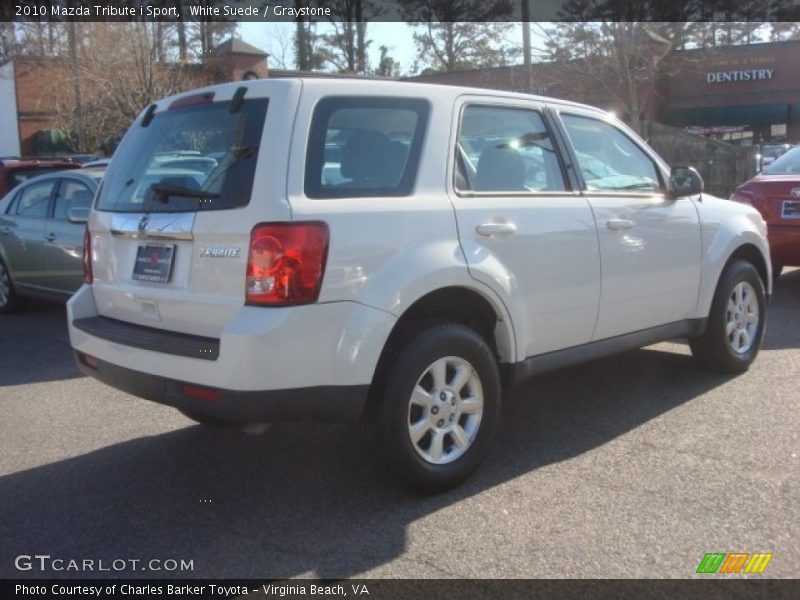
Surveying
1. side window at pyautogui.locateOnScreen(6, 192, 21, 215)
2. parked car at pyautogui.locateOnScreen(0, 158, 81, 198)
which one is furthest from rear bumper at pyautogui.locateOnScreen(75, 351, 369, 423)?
parked car at pyautogui.locateOnScreen(0, 158, 81, 198)

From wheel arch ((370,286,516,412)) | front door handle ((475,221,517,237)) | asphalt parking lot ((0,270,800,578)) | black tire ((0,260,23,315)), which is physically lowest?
asphalt parking lot ((0,270,800,578))

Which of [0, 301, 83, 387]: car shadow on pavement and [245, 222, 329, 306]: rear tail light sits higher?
[245, 222, 329, 306]: rear tail light

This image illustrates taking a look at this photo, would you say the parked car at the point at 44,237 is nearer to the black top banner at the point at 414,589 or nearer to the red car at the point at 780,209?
the black top banner at the point at 414,589

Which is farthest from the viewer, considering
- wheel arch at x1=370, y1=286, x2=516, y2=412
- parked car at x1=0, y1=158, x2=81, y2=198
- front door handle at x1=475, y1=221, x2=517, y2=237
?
parked car at x1=0, y1=158, x2=81, y2=198

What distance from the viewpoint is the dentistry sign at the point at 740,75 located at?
37906mm

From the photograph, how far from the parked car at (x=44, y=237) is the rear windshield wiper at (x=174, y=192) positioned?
12.0 feet

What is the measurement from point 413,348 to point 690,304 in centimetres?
245

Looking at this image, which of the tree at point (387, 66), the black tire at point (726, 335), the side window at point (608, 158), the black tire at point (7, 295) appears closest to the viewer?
the side window at point (608, 158)

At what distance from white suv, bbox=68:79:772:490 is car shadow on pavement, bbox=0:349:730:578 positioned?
0.36 meters

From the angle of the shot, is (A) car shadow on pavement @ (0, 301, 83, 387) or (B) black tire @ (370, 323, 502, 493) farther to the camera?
(A) car shadow on pavement @ (0, 301, 83, 387)

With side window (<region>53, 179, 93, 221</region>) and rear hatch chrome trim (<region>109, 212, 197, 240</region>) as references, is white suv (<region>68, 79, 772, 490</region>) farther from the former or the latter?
side window (<region>53, 179, 93, 221</region>)

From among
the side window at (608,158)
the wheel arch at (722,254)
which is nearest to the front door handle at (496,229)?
the side window at (608,158)

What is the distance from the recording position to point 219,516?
3771 millimetres

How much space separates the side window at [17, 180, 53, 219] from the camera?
8508mm
